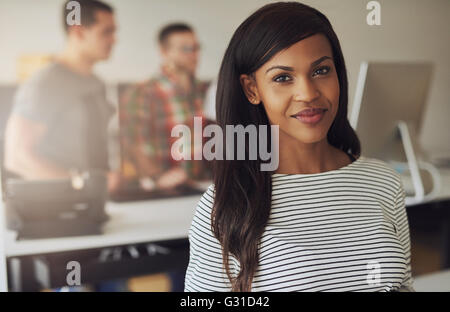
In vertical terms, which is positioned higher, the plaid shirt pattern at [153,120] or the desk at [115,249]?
the plaid shirt pattern at [153,120]

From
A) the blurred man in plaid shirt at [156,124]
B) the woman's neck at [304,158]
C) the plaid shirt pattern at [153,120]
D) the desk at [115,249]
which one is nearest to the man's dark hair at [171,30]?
the blurred man in plaid shirt at [156,124]

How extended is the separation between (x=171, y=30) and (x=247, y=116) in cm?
218

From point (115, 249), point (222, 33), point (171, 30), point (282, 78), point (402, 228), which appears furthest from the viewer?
point (171, 30)

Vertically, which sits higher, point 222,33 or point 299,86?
point 222,33

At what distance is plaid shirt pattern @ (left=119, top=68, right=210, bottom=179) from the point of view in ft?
6.10

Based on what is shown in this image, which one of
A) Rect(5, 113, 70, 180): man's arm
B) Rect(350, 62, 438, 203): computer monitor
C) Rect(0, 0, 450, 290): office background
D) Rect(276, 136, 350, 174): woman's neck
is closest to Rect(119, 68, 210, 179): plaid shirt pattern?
Rect(0, 0, 450, 290): office background

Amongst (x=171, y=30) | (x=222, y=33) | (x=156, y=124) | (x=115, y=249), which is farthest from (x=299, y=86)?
(x=171, y=30)

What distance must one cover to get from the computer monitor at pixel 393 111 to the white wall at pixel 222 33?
7 cm

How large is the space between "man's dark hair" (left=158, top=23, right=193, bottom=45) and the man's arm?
1080 mm

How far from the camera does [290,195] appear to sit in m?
0.76

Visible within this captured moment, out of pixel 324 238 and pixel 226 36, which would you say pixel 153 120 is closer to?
pixel 226 36

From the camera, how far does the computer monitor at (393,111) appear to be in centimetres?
136

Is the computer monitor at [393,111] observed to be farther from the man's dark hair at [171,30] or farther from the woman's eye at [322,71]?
the man's dark hair at [171,30]
